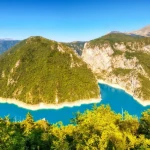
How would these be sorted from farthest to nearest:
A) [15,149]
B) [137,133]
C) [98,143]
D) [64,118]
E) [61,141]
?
[64,118] → [137,133] → [61,141] → [98,143] → [15,149]

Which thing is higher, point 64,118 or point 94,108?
point 94,108

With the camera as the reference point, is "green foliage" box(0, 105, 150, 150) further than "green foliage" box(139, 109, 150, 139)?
No

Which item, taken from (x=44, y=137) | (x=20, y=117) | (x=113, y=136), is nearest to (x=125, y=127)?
(x=113, y=136)

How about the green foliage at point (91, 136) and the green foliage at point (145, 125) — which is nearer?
the green foliage at point (91, 136)

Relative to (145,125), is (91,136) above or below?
above

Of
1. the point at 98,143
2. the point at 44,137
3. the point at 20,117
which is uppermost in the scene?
the point at 98,143

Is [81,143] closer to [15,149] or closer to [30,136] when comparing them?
[15,149]

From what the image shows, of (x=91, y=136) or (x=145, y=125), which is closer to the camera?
(x=91, y=136)

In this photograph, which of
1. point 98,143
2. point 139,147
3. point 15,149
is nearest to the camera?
point 15,149
